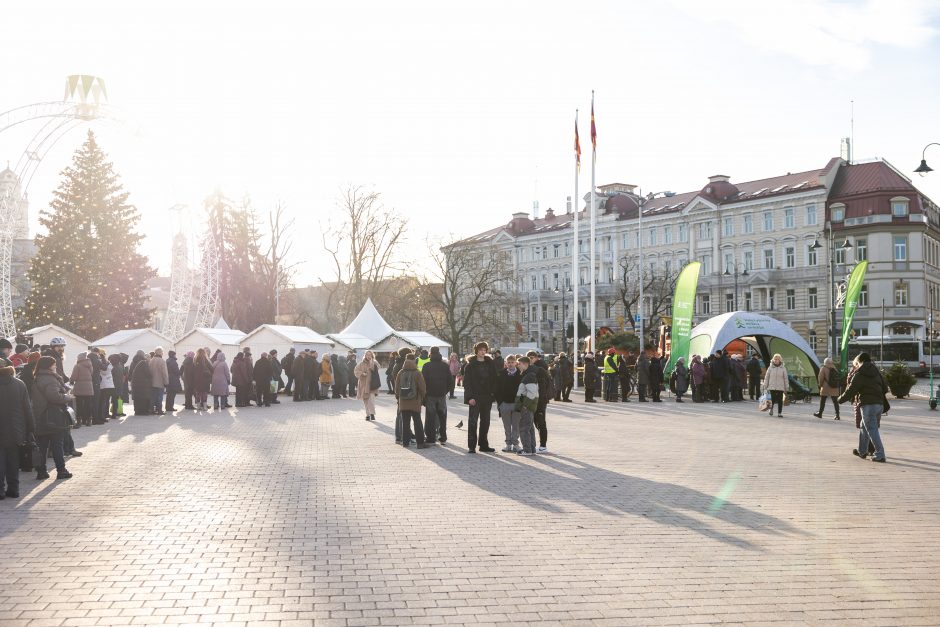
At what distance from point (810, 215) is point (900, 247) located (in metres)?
7.16

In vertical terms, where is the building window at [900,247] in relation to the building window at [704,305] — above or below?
above

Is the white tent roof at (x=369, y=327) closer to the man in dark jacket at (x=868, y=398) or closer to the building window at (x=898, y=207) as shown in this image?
the man in dark jacket at (x=868, y=398)

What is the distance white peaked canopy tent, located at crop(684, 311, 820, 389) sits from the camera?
1308 inches

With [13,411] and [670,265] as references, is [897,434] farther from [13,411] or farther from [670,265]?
[670,265]

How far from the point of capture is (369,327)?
42.1 m

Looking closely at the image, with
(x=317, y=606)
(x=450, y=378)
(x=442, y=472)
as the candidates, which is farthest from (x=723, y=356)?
(x=317, y=606)

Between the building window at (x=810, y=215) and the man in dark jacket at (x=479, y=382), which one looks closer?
the man in dark jacket at (x=479, y=382)

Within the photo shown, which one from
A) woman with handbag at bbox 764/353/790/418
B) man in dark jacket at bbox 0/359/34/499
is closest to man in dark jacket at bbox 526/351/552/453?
man in dark jacket at bbox 0/359/34/499

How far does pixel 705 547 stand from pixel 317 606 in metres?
3.49

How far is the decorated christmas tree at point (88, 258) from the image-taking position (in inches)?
1829

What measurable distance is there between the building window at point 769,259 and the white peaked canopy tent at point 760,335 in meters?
42.2

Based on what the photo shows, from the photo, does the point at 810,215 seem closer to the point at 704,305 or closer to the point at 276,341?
the point at 704,305

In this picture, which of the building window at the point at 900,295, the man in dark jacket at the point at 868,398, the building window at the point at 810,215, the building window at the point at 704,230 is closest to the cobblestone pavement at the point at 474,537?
the man in dark jacket at the point at 868,398

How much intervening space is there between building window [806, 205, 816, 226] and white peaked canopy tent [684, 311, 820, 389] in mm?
40450
